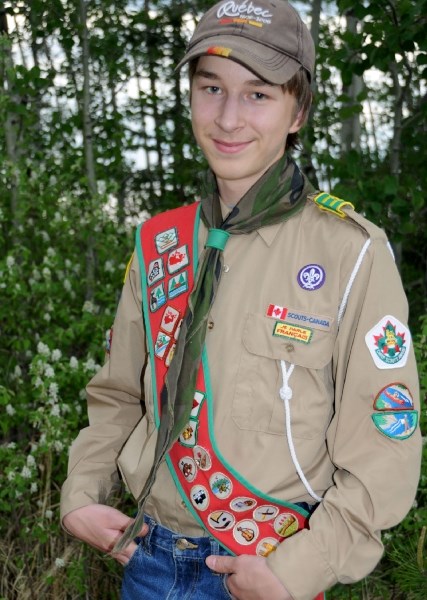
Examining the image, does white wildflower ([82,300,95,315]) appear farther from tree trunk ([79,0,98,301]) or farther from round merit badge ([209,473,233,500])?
round merit badge ([209,473,233,500])

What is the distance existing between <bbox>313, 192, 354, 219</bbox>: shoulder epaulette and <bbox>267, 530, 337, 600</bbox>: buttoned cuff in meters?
0.75

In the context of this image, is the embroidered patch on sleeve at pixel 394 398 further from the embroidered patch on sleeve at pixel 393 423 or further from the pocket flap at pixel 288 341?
the pocket flap at pixel 288 341

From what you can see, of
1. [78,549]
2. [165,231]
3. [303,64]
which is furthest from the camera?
[78,549]

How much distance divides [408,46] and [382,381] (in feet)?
14.6

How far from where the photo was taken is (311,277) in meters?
1.96

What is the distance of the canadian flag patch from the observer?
198cm

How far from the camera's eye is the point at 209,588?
6.56 ft

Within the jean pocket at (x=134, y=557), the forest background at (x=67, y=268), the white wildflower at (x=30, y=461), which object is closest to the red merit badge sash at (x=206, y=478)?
the jean pocket at (x=134, y=557)

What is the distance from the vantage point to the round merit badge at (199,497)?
6.52 feet

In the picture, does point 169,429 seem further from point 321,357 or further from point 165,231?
point 165,231

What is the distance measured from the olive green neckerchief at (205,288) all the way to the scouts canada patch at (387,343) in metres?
0.39

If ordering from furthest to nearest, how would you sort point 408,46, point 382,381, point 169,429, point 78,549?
point 408,46
point 78,549
point 169,429
point 382,381

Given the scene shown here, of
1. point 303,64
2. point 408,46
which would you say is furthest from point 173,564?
point 408,46

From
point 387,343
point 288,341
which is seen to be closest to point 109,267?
point 288,341
